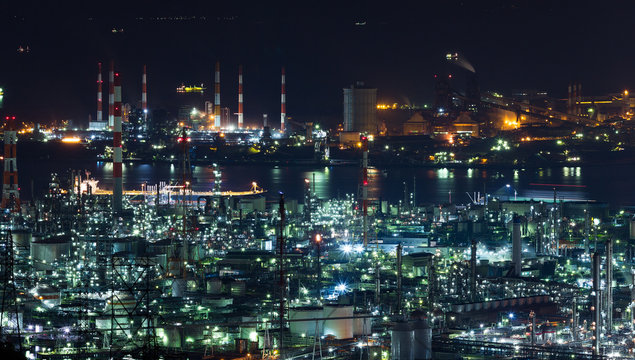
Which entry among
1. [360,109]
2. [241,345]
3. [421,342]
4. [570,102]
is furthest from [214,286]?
[570,102]

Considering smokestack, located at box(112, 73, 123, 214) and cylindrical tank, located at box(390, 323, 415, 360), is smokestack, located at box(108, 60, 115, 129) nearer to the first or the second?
smokestack, located at box(112, 73, 123, 214)

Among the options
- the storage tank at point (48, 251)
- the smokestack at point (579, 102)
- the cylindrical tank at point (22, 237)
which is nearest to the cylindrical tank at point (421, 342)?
the storage tank at point (48, 251)

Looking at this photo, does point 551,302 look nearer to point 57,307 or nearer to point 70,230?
point 57,307

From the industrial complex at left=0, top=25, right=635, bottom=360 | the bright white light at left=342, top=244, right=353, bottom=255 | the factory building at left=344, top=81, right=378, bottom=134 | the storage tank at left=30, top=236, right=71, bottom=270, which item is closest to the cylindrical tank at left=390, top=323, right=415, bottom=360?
the industrial complex at left=0, top=25, right=635, bottom=360

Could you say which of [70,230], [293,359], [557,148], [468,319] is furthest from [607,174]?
[293,359]

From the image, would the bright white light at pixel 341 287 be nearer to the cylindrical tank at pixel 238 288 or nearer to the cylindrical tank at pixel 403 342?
the cylindrical tank at pixel 238 288

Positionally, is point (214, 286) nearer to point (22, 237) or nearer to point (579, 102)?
point (22, 237)
